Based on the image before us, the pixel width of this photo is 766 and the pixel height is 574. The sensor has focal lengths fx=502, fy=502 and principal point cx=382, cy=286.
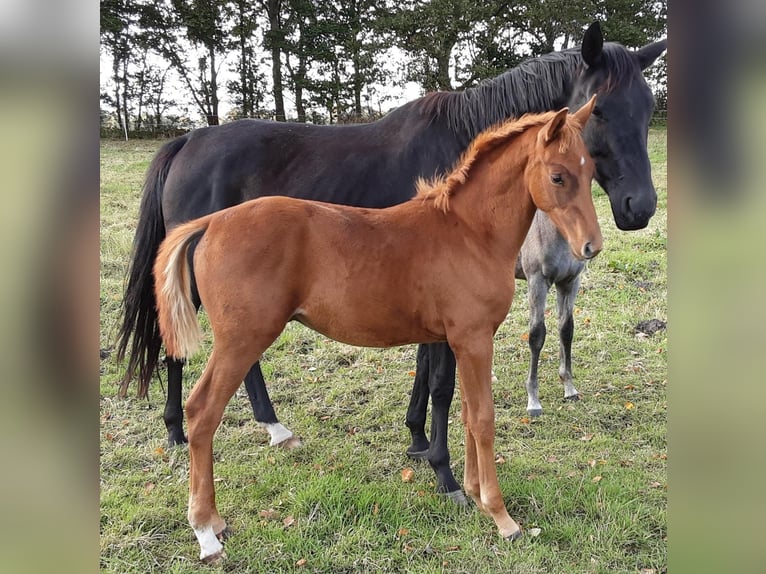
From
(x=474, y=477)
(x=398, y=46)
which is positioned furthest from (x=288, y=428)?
(x=398, y=46)

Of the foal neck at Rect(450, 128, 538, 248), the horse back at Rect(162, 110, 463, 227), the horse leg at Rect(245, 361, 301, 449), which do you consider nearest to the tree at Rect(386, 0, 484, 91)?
the horse back at Rect(162, 110, 463, 227)

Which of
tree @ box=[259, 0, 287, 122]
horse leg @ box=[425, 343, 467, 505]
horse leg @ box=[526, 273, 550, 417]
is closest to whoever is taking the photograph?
horse leg @ box=[425, 343, 467, 505]

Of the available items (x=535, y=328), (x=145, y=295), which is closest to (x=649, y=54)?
(x=535, y=328)

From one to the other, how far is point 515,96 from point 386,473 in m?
2.43

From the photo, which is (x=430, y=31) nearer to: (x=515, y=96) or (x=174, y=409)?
(x=515, y=96)

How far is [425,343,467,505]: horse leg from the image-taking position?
2.84 m

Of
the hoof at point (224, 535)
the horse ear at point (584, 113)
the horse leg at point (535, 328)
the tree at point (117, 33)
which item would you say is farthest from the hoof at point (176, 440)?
the tree at point (117, 33)

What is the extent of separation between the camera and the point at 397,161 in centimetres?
311

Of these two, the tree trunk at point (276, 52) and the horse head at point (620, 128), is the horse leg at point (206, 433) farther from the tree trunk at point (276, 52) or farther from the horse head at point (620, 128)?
the tree trunk at point (276, 52)

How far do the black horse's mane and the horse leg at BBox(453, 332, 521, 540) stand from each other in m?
1.34

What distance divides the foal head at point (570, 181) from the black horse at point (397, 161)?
0.63 meters

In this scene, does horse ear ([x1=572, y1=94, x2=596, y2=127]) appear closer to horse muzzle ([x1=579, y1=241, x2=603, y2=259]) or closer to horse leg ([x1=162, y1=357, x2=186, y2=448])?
horse muzzle ([x1=579, y1=241, x2=603, y2=259])
